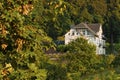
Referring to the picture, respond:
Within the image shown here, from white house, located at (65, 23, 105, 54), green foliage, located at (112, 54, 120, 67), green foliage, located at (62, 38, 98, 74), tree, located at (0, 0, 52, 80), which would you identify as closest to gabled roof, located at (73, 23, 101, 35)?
white house, located at (65, 23, 105, 54)

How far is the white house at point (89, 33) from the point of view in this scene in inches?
3625

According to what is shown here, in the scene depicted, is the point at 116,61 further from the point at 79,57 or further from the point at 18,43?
the point at 18,43

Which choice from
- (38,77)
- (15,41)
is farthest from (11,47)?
(38,77)

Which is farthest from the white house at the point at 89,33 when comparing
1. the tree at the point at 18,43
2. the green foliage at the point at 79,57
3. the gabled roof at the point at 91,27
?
the tree at the point at 18,43

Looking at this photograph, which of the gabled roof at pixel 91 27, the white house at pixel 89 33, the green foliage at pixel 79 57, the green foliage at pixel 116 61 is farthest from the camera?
the white house at pixel 89 33

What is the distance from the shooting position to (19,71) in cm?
713

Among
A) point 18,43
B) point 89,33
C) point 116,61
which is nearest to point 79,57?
point 116,61

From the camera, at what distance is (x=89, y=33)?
9412 centimetres

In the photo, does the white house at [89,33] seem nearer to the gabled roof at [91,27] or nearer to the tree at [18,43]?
the gabled roof at [91,27]

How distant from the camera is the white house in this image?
92062 millimetres

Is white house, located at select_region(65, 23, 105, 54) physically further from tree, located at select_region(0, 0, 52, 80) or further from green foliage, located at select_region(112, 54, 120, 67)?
tree, located at select_region(0, 0, 52, 80)

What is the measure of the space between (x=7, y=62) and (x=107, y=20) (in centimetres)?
9433

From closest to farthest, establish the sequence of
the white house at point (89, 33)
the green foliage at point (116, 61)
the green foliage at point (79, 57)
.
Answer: the green foliage at point (79, 57) < the green foliage at point (116, 61) < the white house at point (89, 33)

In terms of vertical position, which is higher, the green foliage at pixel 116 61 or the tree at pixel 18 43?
the tree at pixel 18 43
